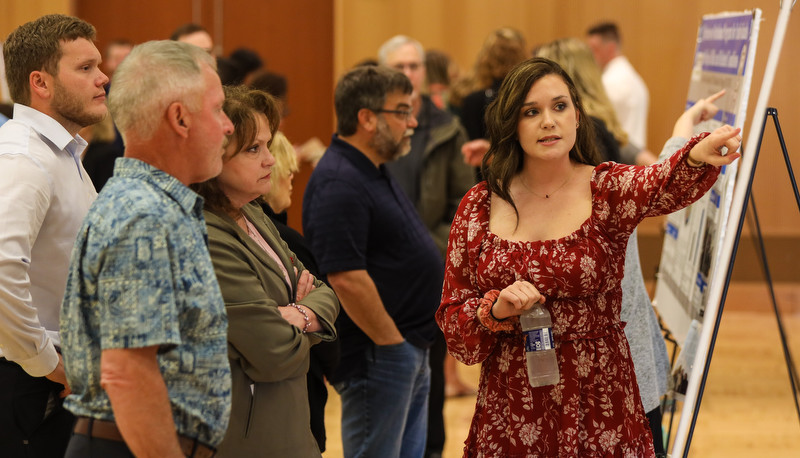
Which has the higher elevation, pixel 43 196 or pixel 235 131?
pixel 235 131

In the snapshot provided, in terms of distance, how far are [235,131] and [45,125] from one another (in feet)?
2.02

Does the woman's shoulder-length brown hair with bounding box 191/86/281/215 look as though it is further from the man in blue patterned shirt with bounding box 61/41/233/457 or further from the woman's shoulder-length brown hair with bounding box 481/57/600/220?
the woman's shoulder-length brown hair with bounding box 481/57/600/220

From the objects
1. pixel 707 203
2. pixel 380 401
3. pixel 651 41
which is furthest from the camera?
pixel 651 41

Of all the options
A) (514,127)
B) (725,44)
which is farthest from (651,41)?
(514,127)

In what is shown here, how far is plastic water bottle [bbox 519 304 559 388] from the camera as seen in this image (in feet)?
6.70

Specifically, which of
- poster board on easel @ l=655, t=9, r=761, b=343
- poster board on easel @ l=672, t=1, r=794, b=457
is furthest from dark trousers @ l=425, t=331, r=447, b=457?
poster board on easel @ l=672, t=1, r=794, b=457

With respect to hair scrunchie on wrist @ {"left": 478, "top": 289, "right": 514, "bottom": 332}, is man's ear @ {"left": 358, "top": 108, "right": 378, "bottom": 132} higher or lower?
higher

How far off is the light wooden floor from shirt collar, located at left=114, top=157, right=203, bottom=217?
2897 millimetres

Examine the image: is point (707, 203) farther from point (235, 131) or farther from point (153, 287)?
point (153, 287)

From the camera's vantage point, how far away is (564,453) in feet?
6.75

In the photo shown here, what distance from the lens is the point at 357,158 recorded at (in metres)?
3.02

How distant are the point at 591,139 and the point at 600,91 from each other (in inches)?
56.1

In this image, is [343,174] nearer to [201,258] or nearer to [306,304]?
[306,304]

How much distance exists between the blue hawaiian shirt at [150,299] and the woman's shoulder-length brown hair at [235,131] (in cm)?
36
